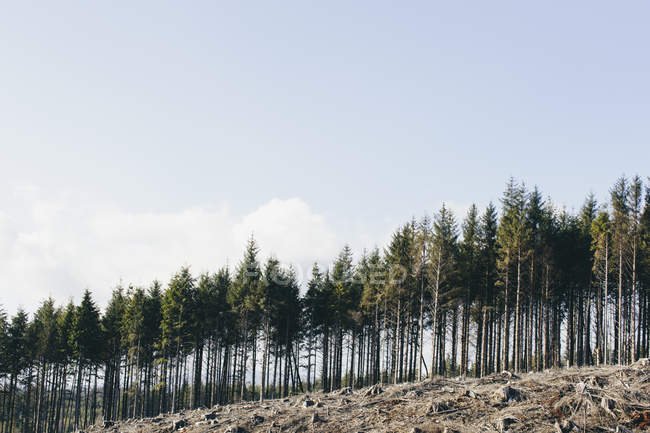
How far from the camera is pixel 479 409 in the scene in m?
17.0

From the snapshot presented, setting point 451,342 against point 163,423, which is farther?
point 451,342

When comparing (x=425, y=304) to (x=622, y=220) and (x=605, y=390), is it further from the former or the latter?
(x=605, y=390)

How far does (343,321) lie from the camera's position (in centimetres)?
4512

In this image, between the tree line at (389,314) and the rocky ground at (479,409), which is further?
the tree line at (389,314)

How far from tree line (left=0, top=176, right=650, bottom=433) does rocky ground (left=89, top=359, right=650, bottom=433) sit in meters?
13.8

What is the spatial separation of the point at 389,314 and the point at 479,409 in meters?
26.8

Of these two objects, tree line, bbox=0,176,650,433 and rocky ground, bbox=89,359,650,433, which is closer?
rocky ground, bbox=89,359,650,433

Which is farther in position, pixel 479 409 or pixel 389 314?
pixel 389 314

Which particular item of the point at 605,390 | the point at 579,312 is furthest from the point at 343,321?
the point at 605,390

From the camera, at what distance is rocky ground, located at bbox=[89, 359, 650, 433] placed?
1499 centimetres

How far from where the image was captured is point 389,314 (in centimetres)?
4369

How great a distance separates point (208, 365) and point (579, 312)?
33764 millimetres

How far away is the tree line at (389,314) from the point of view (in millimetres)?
36906

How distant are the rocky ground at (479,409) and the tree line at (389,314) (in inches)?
542
